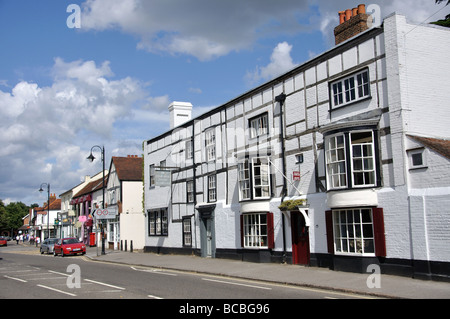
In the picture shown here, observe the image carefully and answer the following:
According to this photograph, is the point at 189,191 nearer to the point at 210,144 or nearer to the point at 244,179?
the point at 210,144

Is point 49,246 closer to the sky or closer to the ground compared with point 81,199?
closer to the ground

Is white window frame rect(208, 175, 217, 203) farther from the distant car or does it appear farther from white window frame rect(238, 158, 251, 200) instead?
the distant car

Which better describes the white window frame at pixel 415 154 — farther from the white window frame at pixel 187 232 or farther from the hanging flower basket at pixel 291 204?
the white window frame at pixel 187 232

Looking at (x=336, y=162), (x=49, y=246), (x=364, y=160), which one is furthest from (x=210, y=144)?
(x=49, y=246)

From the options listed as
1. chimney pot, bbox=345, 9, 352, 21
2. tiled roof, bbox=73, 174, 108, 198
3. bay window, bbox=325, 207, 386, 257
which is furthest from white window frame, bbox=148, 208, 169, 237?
tiled roof, bbox=73, 174, 108, 198

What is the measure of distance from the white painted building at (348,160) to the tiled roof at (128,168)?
1650 cm

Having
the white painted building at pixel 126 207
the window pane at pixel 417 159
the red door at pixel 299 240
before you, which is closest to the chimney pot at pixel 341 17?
the window pane at pixel 417 159

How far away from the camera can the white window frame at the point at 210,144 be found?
2573cm

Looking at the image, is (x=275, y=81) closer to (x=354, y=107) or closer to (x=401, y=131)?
(x=354, y=107)

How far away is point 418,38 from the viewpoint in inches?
617

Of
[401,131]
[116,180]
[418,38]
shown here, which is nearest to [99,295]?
[401,131]

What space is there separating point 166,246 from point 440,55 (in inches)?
834

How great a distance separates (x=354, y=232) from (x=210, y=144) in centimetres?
1200

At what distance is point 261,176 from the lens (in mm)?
21312
